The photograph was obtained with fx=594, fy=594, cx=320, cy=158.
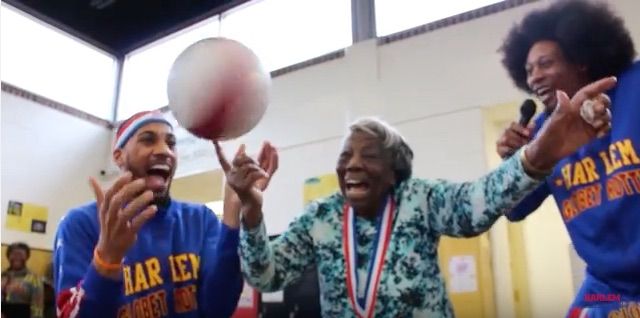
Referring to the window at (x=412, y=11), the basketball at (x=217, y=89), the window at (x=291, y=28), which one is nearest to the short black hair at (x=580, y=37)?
the basketball at (x=217, y=89)

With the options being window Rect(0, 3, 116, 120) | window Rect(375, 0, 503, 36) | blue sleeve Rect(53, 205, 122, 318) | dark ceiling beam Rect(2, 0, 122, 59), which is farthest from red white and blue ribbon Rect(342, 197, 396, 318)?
dark ceiling beam Rect(2, 0, 122, 59)

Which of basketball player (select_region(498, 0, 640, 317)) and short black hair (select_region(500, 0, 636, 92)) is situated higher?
short black hair (select_region(500, 0, 636, 92))

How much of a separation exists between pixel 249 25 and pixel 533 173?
362 cm

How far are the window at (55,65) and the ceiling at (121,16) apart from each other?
0.09 metres

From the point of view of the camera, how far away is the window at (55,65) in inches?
178

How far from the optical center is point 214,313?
1.33 meters

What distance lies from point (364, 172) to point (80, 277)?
0.63 meters

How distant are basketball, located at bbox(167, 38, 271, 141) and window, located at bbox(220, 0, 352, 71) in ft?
8.28

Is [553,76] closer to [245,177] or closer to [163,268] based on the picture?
[245,177]

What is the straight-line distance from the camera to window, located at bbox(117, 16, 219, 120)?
4699 mm

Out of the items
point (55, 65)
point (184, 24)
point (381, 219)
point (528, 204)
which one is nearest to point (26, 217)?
point (55, 65)

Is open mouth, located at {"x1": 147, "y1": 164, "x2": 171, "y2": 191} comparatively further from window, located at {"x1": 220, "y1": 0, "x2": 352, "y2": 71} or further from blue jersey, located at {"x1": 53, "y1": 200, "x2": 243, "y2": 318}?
window, located at {"x1": 220, "y1": 0, "x2": 352, "y2": 71}

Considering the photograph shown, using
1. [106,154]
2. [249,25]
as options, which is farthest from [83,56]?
[249,25]

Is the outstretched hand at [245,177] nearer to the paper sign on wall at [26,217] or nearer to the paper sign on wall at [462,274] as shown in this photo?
the paper sign on wall at [462,274]
